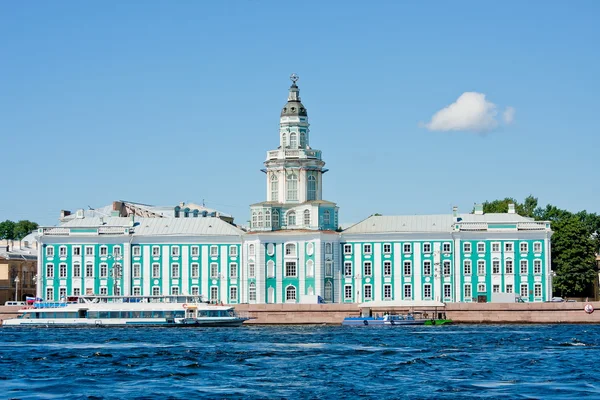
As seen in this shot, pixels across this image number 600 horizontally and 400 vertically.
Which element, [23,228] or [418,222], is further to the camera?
[23,228]

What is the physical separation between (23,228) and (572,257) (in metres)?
85.3

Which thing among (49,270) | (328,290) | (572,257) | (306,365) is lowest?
→ (306,365)

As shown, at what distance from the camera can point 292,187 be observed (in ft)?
409

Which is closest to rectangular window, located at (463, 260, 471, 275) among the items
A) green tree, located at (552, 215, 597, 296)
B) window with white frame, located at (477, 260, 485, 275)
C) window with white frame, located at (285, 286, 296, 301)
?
window with white frame, located at (477, 260, 485, 275)

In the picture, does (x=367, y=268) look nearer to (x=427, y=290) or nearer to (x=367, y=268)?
(x=367, y=268)

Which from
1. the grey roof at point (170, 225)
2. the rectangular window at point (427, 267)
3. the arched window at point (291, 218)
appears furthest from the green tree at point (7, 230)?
the rectangular window at point (427, 267)

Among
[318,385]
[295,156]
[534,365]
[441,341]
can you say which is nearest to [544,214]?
[295,156]

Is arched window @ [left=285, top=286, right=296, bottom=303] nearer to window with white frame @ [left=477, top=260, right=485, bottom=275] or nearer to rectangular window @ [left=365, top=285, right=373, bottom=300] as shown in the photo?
rectangular window @ [left=365, top=285, right=373, bottom=300]

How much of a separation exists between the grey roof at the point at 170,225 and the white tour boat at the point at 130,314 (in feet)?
34.1

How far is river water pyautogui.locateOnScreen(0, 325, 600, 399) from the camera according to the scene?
56.2m

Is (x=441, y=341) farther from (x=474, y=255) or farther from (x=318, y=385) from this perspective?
(x=474, y=255)

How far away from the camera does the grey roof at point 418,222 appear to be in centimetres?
12162

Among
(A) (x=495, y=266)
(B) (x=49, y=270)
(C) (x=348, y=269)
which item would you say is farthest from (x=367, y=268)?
(B) (x=49, y=270)

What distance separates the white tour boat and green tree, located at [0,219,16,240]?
237ft
